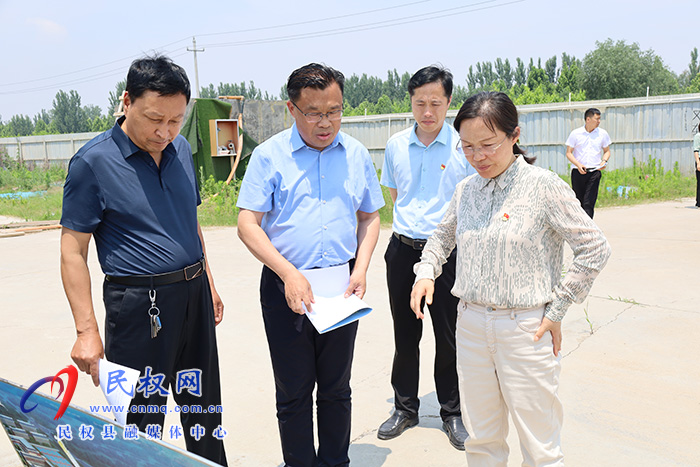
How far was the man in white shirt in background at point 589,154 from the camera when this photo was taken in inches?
355

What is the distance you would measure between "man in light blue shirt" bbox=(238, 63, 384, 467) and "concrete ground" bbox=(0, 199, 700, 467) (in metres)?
0.49

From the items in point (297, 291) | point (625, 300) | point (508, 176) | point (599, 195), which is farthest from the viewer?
point (599, 195)

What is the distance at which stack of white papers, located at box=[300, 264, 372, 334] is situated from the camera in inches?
93.3

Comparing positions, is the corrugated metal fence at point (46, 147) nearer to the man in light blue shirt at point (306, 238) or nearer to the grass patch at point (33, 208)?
the grass patch at point (33, 208)

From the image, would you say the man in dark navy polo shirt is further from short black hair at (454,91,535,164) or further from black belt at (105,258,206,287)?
short black hair at (454,91,535,164)

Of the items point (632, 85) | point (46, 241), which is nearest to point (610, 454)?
point (46, 241)

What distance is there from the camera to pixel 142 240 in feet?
7.48

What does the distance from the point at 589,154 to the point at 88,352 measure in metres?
8.44

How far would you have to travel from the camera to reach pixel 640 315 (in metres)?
5.13

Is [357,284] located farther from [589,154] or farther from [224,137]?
[224,137]

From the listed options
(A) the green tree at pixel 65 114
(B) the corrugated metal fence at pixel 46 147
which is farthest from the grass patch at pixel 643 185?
(A) the green tree at pixel 65 114

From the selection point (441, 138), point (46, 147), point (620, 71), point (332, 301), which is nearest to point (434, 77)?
point (441, 138)

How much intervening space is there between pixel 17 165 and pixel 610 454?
26344 mm

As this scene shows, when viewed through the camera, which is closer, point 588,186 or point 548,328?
point 548,328
